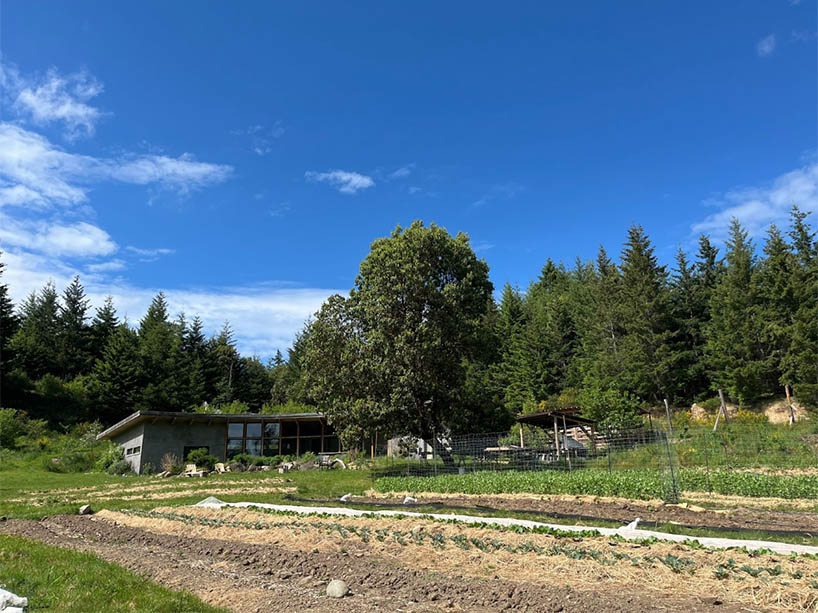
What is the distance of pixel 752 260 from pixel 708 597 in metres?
39.9

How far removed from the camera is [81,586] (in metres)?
5.29

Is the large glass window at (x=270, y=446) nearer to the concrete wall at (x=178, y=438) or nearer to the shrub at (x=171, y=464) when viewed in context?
the concrete wall at (x=178, y=438)

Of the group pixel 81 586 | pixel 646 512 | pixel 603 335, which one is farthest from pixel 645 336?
pixel 81 586

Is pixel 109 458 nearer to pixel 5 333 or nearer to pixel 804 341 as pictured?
pixel 5 333

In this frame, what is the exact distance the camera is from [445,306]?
68.9 feet

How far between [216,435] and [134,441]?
4.04m

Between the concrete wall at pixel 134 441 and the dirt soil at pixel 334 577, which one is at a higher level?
the concrete wall at pixel 134 441

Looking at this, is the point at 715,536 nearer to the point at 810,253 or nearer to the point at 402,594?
the point at 402,594

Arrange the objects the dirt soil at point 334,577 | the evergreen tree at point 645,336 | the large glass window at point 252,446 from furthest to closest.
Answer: the evergreen tree at point 645,336 < the large glass window at point 252,446 < the dirt soil at point 334,577

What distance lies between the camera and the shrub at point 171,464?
24.3m

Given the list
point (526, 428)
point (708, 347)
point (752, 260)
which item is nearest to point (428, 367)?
point (526, 428)

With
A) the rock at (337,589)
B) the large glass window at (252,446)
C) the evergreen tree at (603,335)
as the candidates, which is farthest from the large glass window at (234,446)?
the rock at (337,589)

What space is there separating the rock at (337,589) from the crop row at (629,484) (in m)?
8.26

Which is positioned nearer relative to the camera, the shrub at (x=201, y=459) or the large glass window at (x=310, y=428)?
the shrub at (x=201, y=459)
